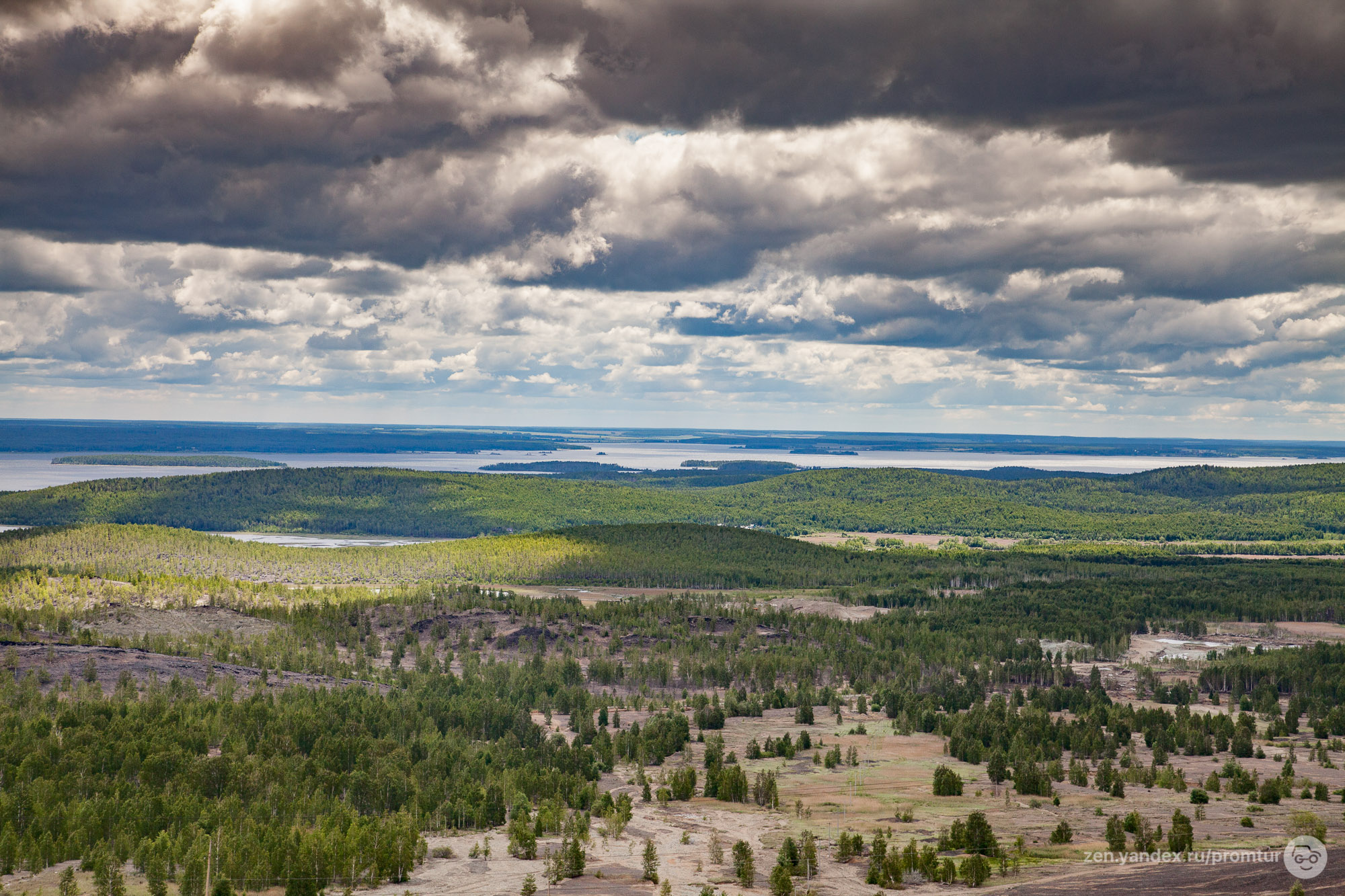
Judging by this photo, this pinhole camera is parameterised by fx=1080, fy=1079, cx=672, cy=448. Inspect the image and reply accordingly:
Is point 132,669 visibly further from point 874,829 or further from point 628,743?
point 874,829

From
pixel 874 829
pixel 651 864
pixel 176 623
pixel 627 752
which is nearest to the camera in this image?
pixel 651 864

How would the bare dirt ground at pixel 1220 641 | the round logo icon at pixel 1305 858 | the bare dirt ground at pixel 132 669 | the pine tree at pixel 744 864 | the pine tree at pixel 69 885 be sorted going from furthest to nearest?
the bare dirt ground at pixel 1220 641 → the bare dirt ground at pixel 132 669 → the pine tree at pixel 744 864 → the pine tree at pixel 69 885 → the round logo icon at pixel 1305 858

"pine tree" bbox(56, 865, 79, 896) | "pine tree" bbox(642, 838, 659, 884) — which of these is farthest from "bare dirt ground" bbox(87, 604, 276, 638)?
"pine tree" bbox(642, 838, 659, 884)

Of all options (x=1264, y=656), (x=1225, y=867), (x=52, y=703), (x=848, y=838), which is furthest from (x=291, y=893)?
(x=1264, y=656)

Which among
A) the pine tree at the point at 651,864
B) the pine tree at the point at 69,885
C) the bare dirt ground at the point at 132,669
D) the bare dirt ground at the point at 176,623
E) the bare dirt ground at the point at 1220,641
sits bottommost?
the bare dirt ground at the point at 1220,641

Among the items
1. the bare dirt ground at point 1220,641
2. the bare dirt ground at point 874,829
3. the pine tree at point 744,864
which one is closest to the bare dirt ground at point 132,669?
the bare dirt ground at point 874,829

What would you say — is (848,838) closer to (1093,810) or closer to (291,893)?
(1093,810)

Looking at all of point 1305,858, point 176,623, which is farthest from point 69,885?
point 176,623

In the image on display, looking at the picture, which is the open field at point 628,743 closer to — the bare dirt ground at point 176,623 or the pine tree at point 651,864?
the bare dirt ground at point 176,623

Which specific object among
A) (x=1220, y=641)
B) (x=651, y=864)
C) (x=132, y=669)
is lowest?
(x=1220, y=641)
